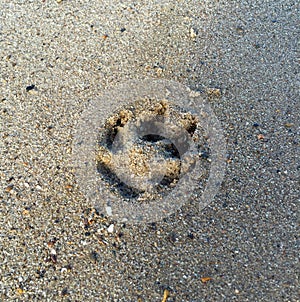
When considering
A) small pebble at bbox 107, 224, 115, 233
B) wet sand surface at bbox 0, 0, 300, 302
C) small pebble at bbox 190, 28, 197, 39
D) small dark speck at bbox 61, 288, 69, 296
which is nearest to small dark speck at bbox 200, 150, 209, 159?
wet sand surface at bbox 0, 0, 300, 302

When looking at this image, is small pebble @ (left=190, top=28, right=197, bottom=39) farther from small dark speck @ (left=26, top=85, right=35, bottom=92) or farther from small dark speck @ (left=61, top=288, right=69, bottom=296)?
small dark speck @ (left=61, top=288, right=69, bottom=296)

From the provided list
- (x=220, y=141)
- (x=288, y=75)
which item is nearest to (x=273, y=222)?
(x=220, y=141)

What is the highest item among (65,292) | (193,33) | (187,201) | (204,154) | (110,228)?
(193,33)

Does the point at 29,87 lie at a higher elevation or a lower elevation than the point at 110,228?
higher

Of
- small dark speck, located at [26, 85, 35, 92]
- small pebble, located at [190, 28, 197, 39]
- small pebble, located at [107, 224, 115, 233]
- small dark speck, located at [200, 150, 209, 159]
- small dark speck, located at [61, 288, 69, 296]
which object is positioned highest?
small pebble, located at [190, 28, 197, 39]

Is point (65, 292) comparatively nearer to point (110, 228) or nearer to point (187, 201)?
point (110, 228)

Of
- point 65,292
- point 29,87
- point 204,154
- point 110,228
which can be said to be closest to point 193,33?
point 204,154

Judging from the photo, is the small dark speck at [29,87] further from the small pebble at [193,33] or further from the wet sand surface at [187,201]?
the small pebble at [193,33]

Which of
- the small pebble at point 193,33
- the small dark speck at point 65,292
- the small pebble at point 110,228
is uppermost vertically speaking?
the small pebble at point 193,33

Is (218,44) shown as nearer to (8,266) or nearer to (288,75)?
(288,75)

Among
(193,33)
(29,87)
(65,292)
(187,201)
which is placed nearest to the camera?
(65,292)

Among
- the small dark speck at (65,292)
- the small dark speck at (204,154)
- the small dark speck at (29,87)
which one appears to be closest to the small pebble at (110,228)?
the small dark speck at (65,292)
